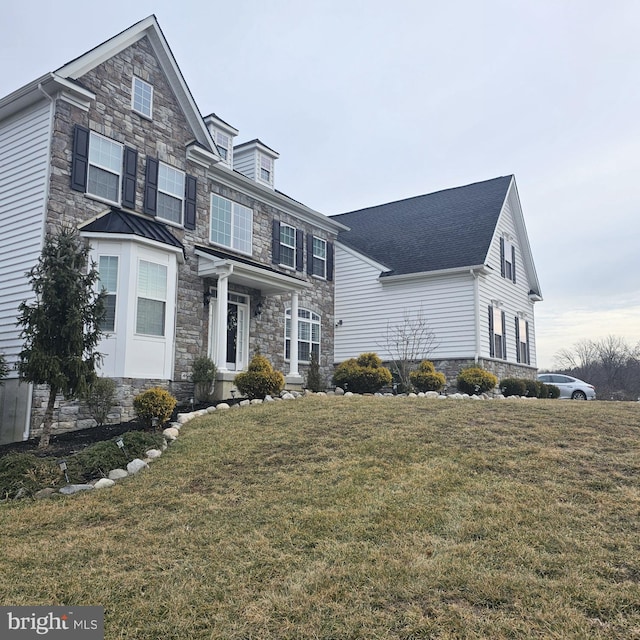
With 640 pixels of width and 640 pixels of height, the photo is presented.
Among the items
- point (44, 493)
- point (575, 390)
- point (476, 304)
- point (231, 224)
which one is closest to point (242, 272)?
point (231, 224)

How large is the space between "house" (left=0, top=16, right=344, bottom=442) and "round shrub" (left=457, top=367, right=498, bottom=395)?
463 cm

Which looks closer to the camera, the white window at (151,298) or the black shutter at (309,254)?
the white window at (151,298)

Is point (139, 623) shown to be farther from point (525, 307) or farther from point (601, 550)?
point (525, 307)

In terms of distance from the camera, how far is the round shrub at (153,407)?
30.8 ft

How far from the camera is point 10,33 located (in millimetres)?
12906

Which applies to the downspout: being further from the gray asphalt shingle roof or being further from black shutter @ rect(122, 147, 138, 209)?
black shutter @ rect(122, 147, 138, 209)

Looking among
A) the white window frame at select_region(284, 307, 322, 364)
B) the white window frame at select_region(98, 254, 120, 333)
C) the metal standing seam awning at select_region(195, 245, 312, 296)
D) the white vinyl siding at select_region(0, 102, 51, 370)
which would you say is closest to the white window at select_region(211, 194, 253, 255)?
the metal standing seam awning at select_region(195, 245, 312, 296)

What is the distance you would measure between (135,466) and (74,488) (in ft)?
2.65

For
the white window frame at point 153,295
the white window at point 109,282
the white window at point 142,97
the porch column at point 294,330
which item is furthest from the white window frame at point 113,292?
the porch column at point 294,330

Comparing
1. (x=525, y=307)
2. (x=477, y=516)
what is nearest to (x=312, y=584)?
(x=477, y=516)

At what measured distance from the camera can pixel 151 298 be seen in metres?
11.8

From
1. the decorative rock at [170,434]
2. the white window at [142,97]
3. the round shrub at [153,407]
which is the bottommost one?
the decorative rock at [170,434]

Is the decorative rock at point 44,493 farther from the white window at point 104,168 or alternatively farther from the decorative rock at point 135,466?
the white window at point 104,168

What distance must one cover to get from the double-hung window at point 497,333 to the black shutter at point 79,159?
42.3 ft
